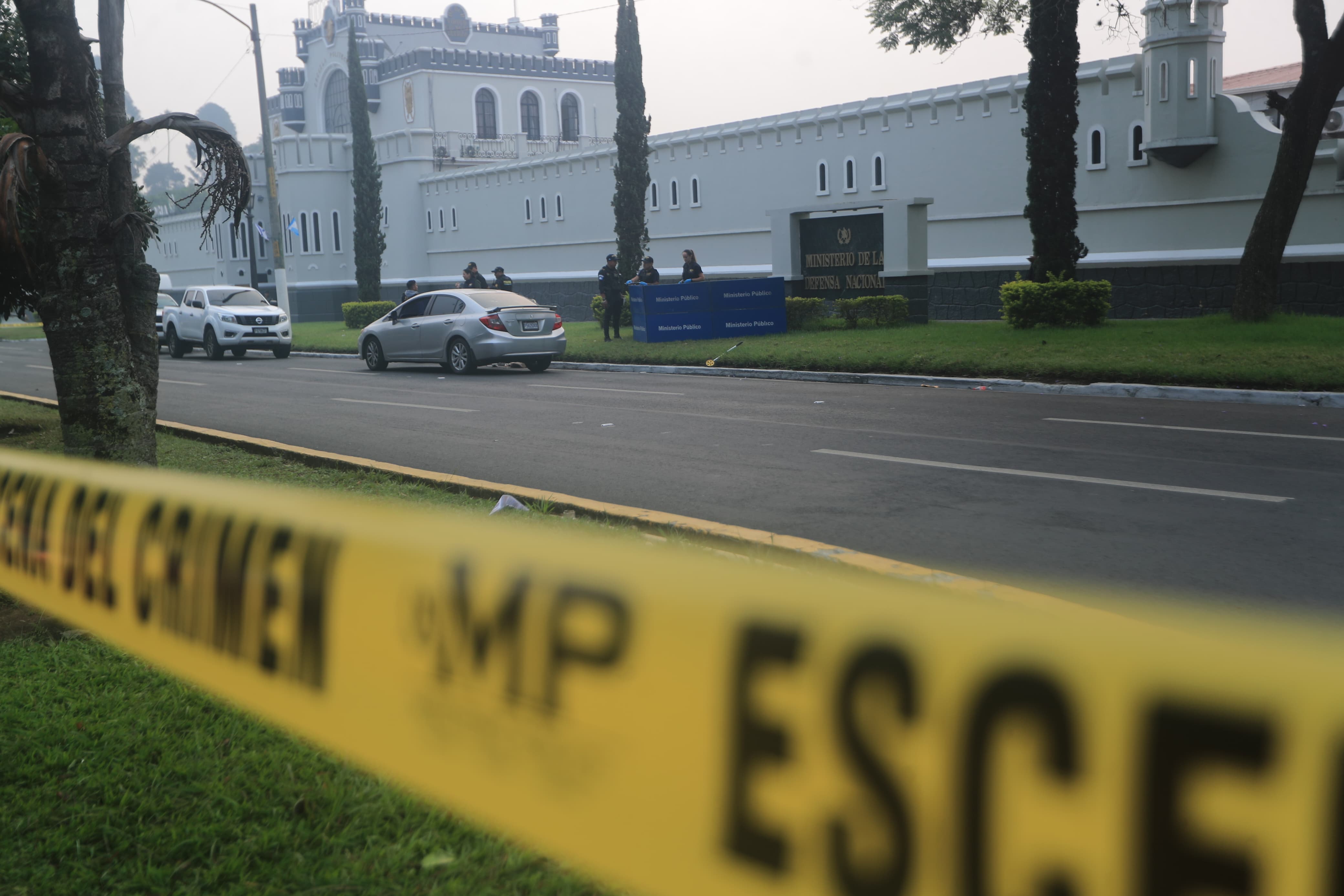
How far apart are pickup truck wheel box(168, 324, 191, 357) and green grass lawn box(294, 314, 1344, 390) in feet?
35.6

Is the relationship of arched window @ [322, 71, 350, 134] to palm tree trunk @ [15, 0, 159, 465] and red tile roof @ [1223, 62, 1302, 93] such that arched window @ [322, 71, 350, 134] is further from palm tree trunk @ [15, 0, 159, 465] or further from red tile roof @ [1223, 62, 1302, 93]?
palm tree trunk @ [15, 0, 159, 465]

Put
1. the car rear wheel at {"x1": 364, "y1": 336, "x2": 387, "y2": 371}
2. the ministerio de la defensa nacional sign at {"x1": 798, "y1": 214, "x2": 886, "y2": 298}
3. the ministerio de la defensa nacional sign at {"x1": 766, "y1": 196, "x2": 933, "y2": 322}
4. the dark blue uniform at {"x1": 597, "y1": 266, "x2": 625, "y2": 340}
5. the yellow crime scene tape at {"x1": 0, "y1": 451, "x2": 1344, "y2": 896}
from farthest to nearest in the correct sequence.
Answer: the ministerio de la defensa nacional sign at {"x1": 798, "y1": 214, "x2": 886, "y2": 298} → the dark blue uniform at {"x1": 597, "y1": 266, "x2": 625, "y2": 340} → the ministerio de la defensa nacional sign at {"x1": 766, "y1": 196, "x2": 933, "y2": 322} → the car rear wheel at {"x1": 364, "y1": 336, "x2": 387, "y2": 371} → the yellow crime scene tape at {"x1": 0, "y1": 451, "x2": 1344, "y2": 896}

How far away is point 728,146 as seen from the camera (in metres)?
34.7

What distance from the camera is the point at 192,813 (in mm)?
3131

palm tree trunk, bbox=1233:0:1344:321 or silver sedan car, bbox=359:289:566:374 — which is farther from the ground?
palm tree trunk, bbox=1233:0:1344:321

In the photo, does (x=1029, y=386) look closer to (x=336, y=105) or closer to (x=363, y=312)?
(x=363, y=312)

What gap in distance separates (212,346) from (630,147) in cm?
1285

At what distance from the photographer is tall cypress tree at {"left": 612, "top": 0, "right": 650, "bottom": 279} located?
1248 inches

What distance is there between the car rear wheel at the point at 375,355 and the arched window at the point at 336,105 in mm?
45033

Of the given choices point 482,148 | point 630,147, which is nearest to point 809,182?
point 630,147

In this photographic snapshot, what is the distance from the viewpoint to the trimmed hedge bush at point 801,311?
23.8 meters

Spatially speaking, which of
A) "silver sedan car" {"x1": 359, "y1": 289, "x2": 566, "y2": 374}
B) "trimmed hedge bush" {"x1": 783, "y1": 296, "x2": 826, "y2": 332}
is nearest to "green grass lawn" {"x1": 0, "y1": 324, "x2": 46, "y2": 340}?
"silver sedan car" {"x1": 359, "y1": 289, "x2": 566, "y2": 374}

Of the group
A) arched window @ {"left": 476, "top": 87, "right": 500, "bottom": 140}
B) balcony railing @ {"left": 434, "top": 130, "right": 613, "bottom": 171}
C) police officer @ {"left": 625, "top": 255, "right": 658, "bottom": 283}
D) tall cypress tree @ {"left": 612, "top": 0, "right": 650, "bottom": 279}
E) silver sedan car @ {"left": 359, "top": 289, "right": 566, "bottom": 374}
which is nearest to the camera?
silver sedan car @ {"left": 359, "top": 289, "right": 566, "bottom": 374}

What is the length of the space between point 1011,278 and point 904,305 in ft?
18.0
